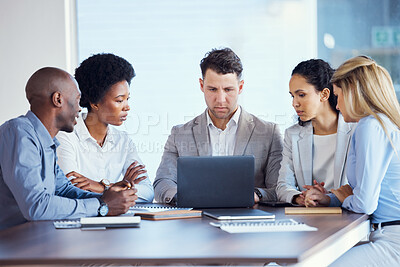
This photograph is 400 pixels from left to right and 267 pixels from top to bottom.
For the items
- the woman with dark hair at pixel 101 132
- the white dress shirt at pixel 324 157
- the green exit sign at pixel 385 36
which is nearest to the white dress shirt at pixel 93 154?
the woman with dark hair at pixel 101 132

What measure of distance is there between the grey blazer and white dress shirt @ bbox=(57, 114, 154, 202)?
34.1 inches

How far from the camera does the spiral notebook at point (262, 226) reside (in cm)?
211

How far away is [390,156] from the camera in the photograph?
2.63 metres

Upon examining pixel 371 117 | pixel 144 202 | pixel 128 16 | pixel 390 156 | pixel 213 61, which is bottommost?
pixel 144 202

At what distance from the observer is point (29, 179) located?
2387mm

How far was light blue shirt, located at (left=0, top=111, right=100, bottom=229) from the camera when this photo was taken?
2.39 m

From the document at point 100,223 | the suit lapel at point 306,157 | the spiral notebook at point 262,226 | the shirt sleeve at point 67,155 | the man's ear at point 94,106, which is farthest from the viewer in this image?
the man's ear at point 94,106

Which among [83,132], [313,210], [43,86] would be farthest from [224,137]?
[43,86]

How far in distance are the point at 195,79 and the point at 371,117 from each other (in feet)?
9.10

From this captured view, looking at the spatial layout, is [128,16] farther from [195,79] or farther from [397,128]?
[397,128]

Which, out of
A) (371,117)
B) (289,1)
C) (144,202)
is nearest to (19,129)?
(144,202)

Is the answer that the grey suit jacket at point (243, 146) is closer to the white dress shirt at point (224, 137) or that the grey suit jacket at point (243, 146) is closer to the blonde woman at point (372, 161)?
the white dress shirt at point (224, 137)

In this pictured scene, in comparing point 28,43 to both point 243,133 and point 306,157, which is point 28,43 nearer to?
point 243,133

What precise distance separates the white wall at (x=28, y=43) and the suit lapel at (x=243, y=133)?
7.71ft
